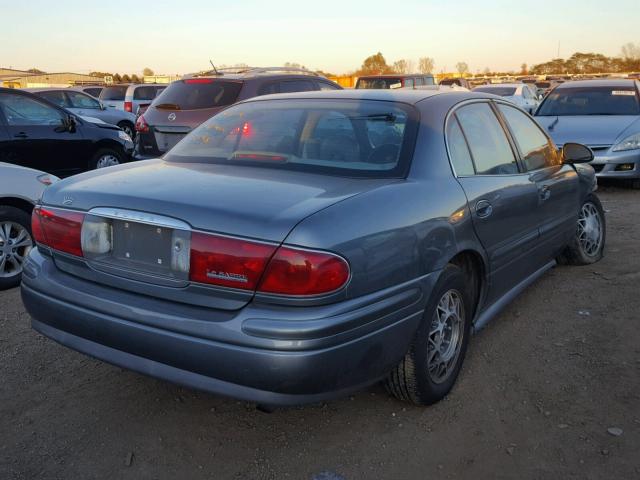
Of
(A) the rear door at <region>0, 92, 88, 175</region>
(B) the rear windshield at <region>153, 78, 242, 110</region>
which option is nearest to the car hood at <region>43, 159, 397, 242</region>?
(B) the rear windshield at <region>153, 78, 242, 110</region>

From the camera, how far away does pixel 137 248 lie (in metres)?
2.60

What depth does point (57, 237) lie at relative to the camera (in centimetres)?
289

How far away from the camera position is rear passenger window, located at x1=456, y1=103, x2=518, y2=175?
3.54 metres

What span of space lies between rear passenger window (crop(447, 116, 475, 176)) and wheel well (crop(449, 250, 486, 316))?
44cm

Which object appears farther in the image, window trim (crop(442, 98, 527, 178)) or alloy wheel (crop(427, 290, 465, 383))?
window trim (crop(442, 98, 527, 178))

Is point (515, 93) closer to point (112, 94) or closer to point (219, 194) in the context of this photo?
point (112, 94)

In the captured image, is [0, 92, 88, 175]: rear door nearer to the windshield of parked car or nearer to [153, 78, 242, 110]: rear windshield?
[153, 78, 242, 110]: rear windshield

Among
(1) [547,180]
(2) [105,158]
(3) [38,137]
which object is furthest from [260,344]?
(2) [105,158]

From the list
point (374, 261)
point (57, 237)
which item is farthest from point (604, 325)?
point (57, 237)

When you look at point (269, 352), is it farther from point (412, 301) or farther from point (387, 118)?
point (387, 118)

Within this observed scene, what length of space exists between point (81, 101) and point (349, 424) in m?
16.0

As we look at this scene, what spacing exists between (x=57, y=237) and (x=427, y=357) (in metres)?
1.81

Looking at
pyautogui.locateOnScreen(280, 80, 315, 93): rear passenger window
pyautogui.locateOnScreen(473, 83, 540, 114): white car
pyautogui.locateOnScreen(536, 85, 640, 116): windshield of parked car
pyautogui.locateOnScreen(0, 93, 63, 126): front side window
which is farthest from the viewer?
pyautogui.locateOnScreen(473, 83, 540, 114): white car

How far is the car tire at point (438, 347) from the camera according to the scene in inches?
114
